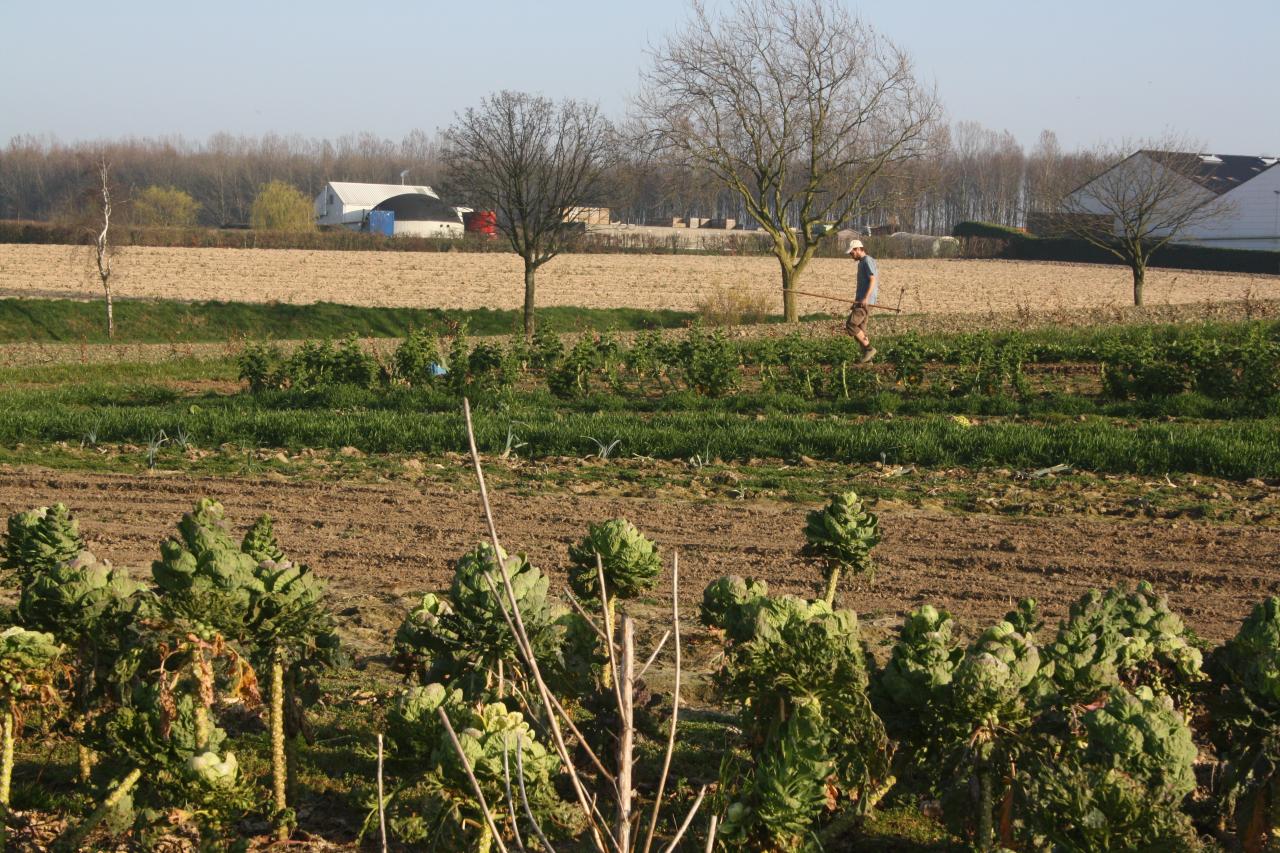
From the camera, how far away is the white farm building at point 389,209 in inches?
2992

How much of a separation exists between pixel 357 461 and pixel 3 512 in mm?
3197

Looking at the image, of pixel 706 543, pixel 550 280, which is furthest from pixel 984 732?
pixel 550 280

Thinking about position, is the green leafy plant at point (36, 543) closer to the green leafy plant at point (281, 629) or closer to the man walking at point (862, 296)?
the green leafy plant at point (281, 629)

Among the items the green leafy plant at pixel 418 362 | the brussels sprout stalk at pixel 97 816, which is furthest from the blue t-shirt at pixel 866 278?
the brussels sprout stalk at pixel 97 816

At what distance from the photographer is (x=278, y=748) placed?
386cm

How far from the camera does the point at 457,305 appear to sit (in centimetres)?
3641

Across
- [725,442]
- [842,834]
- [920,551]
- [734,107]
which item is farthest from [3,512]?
[734,107]

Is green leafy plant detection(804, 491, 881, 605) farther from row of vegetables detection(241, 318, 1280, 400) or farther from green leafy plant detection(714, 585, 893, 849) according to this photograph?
row of vegetables detection(241, 318, 1280, 400)

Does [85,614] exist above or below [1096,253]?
below

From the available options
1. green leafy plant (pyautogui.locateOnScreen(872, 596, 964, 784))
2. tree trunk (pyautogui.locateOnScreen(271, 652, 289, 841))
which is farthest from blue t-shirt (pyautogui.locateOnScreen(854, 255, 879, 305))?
tree trunk (pyautogui.locateOnScreen(271, 652, 289, 841))

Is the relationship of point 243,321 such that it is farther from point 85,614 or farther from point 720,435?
point 85,614

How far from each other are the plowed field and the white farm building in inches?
707

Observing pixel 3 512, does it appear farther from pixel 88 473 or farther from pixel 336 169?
pixel 336 169

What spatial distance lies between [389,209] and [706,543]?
7454 cm
